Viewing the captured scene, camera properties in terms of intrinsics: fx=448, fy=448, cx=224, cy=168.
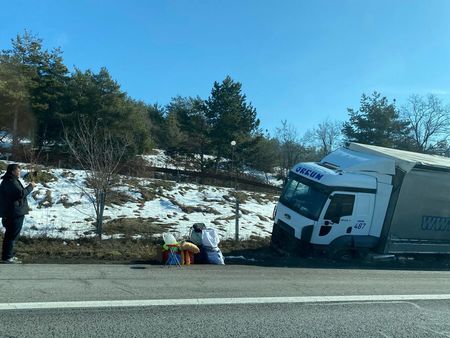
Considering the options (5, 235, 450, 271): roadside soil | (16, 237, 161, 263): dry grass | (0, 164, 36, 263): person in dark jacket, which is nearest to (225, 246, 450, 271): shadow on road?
(5, 235, 450, 271): roadside soil

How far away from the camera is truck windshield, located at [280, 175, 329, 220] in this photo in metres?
13.2

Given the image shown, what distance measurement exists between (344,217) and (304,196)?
4.38 feet

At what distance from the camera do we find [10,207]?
29.2 feet

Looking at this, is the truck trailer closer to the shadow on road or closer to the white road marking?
the shadow on road

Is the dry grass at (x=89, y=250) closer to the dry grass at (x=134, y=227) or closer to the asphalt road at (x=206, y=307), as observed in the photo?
the dry grass at (x=134, y=227)

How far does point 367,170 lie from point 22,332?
1132 centimetres

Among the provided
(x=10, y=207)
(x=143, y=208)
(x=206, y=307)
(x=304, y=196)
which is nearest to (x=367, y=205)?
(x=304, y=196)

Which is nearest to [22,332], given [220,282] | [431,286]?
[220,282]

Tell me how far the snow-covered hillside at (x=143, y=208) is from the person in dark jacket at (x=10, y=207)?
3095 mm

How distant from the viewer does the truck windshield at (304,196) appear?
43.2ft

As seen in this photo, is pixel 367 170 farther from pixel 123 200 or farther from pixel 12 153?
pixel 12 153

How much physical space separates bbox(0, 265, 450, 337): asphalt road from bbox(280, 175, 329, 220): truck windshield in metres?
3.88

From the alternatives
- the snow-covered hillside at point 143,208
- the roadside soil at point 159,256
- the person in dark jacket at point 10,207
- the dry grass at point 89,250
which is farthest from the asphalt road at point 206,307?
the snow-covered hillside at point 143,208

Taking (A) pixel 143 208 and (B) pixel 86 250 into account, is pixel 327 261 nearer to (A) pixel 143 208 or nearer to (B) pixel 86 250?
(B) pixel 86 250
